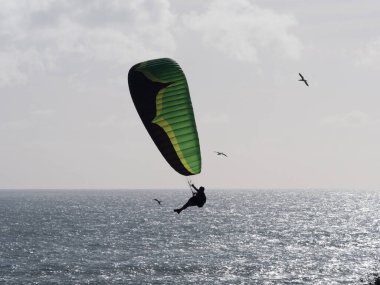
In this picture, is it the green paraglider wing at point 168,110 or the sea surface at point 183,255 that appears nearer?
the green paraglider wing at point 168,110

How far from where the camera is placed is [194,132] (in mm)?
30547

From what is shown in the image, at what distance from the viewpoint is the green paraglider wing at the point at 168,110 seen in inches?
1201

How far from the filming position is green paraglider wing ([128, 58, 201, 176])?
100 ft

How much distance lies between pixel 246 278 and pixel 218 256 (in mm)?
27393

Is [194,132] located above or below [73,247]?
above

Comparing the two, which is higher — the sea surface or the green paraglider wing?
the green paraglider wing

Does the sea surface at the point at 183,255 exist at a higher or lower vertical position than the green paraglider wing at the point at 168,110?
lower

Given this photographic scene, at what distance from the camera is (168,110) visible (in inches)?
1211

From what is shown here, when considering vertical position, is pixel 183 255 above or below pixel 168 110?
below

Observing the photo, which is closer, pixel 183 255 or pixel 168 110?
pixel 168 110

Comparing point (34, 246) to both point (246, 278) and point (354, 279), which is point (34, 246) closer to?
point (246, 278)

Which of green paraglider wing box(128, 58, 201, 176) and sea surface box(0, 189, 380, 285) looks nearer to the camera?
green paraglider wing box(128, 58, 201, 176)

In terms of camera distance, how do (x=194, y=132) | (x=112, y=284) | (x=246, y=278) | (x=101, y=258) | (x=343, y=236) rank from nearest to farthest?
(x=194, y=132) → (x=112, y=284) → (x=246, y=278) → (x=101, y=258) → (x=343, y=236)

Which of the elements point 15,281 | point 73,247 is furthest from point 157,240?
point 15,281
